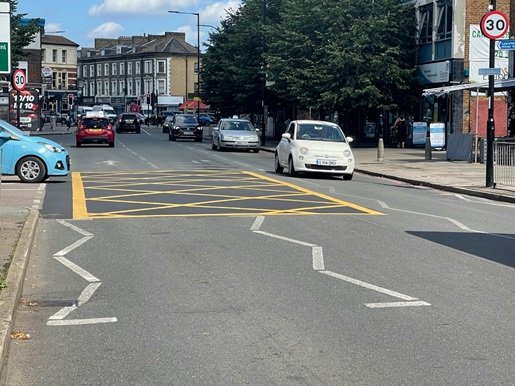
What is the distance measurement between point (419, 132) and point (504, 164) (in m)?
21.1

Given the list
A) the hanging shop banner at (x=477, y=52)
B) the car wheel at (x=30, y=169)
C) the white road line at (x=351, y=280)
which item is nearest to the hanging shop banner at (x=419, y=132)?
the hanging shop banner at (x=477, y=52)

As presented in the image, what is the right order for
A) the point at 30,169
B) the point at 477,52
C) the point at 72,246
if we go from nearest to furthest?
1. the point at 72,246
2. the point at 30,169
3. the point at 477,52

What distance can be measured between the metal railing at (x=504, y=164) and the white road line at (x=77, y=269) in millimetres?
13305

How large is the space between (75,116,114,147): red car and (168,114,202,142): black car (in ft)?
34.5

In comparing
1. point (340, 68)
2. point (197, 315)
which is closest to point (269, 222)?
point (197, 315)

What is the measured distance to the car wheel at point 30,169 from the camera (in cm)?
2045

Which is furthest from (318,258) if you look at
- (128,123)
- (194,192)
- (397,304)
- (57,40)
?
(57,40)

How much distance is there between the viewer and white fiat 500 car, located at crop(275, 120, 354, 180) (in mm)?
23375

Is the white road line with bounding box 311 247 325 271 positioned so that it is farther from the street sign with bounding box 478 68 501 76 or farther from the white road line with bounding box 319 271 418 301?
the street sign with bounding box 478 68 501 76

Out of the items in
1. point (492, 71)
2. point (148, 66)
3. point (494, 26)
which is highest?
point (148, 66)

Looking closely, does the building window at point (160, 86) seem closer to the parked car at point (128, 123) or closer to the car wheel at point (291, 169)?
the parked car at point (128, 123)

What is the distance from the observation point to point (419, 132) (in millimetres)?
41875

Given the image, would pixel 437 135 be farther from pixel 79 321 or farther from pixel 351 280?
pixel 79 321

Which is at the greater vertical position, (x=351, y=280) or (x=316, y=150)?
(x=316, y=150)
